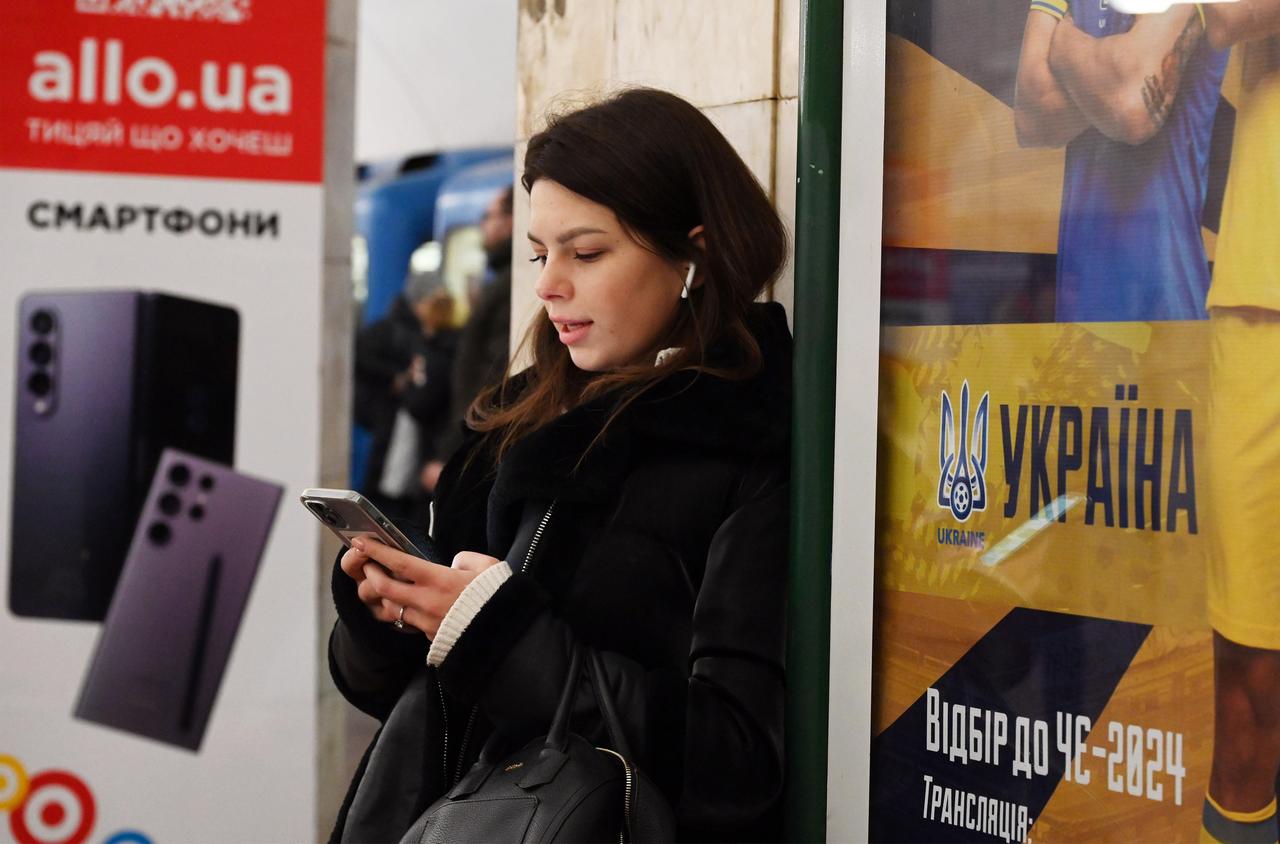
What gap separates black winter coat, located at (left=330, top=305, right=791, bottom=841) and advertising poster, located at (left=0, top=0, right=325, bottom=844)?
5.00 ft

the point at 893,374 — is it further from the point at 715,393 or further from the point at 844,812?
the point at 844,812

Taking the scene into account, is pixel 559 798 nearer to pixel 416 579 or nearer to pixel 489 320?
pixel 416 579

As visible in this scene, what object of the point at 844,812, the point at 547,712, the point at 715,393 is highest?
the point at 715,393

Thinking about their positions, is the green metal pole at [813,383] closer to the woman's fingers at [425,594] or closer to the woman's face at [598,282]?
the woman's face at [598,282]

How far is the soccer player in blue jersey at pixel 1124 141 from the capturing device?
4.96 feet

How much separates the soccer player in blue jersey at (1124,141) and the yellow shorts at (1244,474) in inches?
2.3

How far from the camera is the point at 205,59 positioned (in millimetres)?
3260

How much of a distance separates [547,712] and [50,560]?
209 centimetres

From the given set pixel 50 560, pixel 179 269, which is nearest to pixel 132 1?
pixel 179 269

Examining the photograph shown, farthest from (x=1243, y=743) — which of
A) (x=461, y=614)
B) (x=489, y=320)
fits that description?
(x=489, y=320)

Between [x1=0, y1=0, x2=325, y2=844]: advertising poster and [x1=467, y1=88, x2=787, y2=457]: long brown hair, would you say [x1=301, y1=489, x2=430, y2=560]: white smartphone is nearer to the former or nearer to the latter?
[x1=467, y1=88, x2=787, y2=457]: long brown hair

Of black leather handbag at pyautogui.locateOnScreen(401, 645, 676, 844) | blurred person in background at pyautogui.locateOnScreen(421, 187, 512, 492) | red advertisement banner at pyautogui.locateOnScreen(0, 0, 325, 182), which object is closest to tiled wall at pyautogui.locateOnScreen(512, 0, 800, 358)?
red advertisement banner at pyautogui.locateOnScreen(0, 0, 325, 182)

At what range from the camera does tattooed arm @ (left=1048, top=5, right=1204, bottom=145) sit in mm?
1524

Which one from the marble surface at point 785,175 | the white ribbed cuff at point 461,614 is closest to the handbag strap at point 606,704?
the white ribbed cuff at point 461,614
